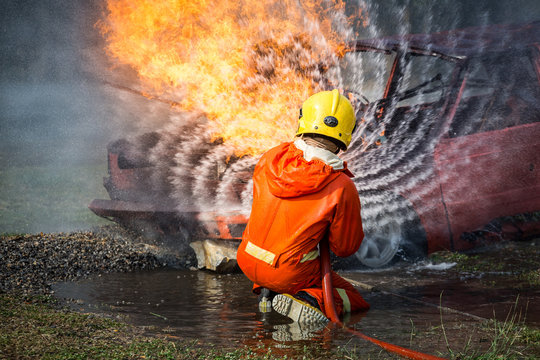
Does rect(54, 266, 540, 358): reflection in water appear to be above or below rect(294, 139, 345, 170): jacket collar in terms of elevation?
below

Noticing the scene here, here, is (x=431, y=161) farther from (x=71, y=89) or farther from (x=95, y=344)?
(x=71, y=89)

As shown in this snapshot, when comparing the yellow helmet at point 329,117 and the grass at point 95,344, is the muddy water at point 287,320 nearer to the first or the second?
the grass at point 95,344

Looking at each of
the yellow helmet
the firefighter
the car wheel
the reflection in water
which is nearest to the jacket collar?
the firefighter

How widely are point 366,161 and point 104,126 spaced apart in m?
17.7

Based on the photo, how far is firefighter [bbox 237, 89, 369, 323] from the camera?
3213mm

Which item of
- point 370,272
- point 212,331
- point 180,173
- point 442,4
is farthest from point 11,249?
point 442,4

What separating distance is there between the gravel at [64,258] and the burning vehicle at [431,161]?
0.42 metres

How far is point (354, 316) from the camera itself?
349 cm

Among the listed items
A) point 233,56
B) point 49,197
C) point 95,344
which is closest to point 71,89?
point 49,197

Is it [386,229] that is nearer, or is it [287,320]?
[287,320]

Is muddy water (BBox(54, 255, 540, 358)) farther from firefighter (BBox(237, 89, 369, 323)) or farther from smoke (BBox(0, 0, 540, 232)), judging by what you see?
smoke (BBox(0, 0, 540, 232))

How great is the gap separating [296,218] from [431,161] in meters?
2.71

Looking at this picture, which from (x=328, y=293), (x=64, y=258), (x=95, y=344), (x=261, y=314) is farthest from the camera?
(x=64, y=258)

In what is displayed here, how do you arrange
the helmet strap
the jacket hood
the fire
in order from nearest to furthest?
the jacket hood → the helmet strap → the fire
